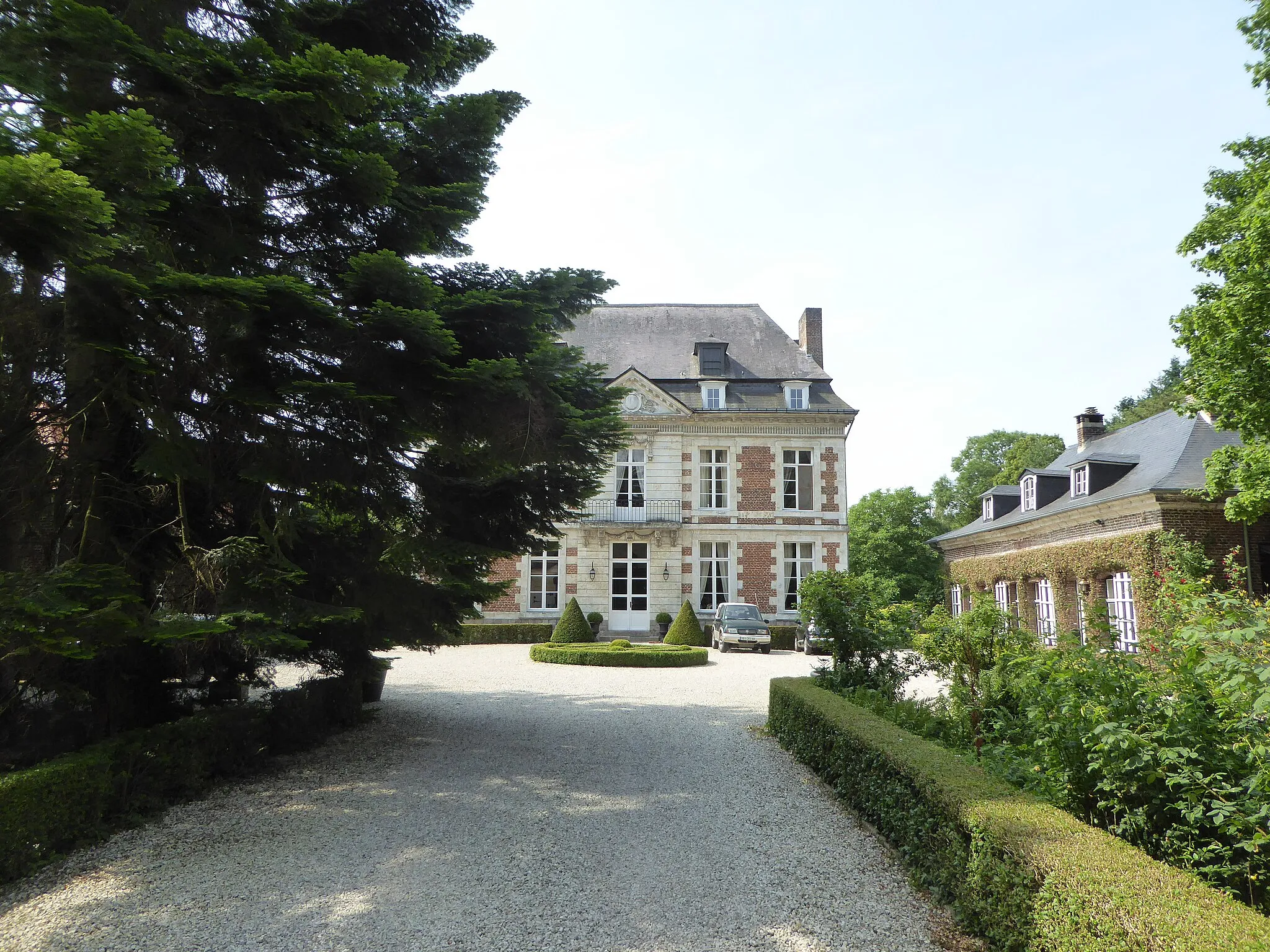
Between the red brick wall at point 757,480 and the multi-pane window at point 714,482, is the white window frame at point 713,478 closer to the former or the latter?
the multi-pane window at point 714,482

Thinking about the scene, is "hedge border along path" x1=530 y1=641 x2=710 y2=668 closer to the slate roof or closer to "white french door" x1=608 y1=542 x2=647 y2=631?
"white french door" x1=608 y1=542 x2=647 y2=631

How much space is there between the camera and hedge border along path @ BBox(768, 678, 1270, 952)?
2.41m

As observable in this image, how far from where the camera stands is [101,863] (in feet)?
15.0

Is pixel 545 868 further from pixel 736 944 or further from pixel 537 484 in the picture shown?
pixel 537 484

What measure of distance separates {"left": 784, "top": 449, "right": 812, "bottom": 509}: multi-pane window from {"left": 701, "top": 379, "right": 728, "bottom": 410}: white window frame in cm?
256

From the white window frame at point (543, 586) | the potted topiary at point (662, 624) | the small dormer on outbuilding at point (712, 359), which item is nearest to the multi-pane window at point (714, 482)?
the small dormer on outbuilding at point (712, 359)

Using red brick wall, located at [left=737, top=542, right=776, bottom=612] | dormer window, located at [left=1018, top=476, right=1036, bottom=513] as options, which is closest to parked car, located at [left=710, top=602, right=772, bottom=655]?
red brick wall, located at [left=737, top=542, right=776, bottom=612]

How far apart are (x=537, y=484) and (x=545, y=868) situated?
11.8 ft

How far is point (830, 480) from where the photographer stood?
81.0ft

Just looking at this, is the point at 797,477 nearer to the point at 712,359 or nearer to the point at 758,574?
the point at 758,574

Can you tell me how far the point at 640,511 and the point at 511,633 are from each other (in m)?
5.47

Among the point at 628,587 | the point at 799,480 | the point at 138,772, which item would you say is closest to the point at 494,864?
the point at 138,772

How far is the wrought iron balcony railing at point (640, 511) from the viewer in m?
24.7

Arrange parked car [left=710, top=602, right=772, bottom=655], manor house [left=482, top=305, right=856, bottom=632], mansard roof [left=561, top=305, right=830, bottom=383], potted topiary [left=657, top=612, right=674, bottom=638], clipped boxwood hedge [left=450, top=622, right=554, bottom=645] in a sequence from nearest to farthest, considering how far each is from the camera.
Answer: parked car [left=710, top=602, right=772, bottom=655], clipped boxwood hedge [left=450, top=622, right=554, bottom=645], potted topiary [left=657, top=612, right=674, bottom=638], manor house [left=482, top=305, right=856, bottom=632], mansard roof [left=561, top=305, right=830, bottom=383]
